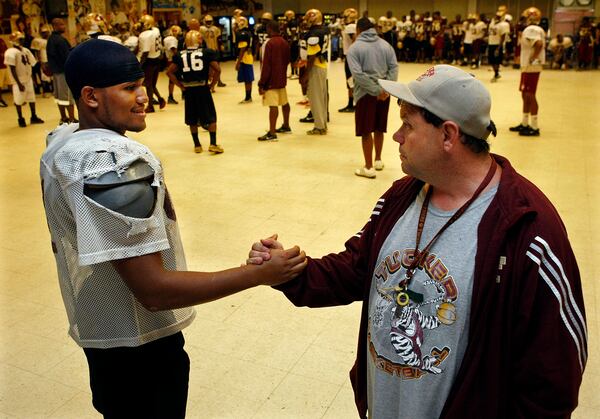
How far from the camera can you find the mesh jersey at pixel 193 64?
6.97m

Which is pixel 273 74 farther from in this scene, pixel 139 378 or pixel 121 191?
pixel 121 191

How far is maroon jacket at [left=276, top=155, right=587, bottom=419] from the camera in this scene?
127cm

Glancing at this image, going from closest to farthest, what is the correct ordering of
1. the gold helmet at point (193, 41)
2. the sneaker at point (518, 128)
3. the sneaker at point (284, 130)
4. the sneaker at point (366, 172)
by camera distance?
the sneaker at point (366, 172), the gold helmet at point (193, 41), the sneaker at point (518, 128), the sneaker at point (284, 130)

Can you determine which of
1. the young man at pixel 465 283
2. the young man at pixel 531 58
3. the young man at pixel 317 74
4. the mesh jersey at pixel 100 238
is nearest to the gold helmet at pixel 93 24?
the young man at pixel 317 74

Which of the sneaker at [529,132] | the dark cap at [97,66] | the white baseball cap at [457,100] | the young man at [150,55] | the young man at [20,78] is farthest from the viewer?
the young man at [150,55]

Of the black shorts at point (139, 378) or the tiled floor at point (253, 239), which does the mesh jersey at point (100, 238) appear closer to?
the black shorts at point (139, 378)

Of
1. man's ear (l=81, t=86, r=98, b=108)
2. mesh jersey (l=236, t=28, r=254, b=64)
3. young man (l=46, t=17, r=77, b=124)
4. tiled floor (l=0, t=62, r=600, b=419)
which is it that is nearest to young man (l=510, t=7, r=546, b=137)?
tiled floor (l=0, t=62, r=600, b=419)

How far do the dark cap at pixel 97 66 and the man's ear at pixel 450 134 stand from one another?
0.88 meters

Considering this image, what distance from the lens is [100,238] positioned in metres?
1.40

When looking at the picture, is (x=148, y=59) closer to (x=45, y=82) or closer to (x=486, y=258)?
(x=45, y=82)

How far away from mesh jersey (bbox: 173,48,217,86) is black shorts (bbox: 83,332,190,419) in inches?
224

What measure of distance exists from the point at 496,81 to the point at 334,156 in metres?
8.78

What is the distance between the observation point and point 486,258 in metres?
1.30

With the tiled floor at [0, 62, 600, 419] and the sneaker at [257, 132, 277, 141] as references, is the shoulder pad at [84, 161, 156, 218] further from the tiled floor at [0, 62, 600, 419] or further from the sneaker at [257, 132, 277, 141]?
the sneaker at [257, 132, 277, 141]
